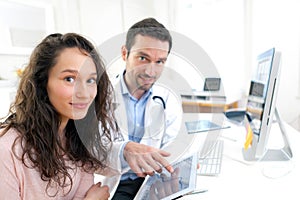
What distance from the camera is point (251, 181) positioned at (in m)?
0.68

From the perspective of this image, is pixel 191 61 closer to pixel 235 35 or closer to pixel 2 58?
pixel 2 58

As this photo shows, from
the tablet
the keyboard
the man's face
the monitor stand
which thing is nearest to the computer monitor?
the monitor stand

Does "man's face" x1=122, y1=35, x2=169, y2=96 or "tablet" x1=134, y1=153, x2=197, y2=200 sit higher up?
"man's face" x1=122, y1=35, x2=169, y2=96

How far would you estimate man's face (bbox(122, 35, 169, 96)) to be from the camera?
22.3 inches

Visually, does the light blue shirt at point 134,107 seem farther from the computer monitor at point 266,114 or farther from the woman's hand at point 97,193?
the computer monitor at point 266,114

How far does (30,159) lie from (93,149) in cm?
18

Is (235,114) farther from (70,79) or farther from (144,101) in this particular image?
(70,79)

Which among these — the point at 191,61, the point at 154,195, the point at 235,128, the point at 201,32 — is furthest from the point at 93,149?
the point at 201,32

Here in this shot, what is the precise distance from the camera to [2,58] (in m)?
1.80

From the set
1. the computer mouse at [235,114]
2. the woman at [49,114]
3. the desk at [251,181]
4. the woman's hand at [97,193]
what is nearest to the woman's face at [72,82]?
the woman at [49,114]

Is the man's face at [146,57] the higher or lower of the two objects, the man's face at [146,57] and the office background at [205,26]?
the lower

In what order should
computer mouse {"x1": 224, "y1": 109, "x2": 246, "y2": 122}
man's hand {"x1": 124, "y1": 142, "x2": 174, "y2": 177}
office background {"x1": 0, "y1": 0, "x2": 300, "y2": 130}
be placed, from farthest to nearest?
1. office background {"x1": 0, "y1": 0, "x2": 300, "y2": 130}
2. computer mouse {"x1": 224, "y1": 109, "x2": 246, "y2": 122}
3. man's hand {"x1": 124, "y1": 142, "x2": 174, "y2": 177}

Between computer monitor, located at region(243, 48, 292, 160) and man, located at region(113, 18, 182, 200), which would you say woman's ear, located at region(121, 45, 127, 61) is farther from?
computer monitor, located at region(243, 48, 292, 160)

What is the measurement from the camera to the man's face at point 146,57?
0.57 metres
